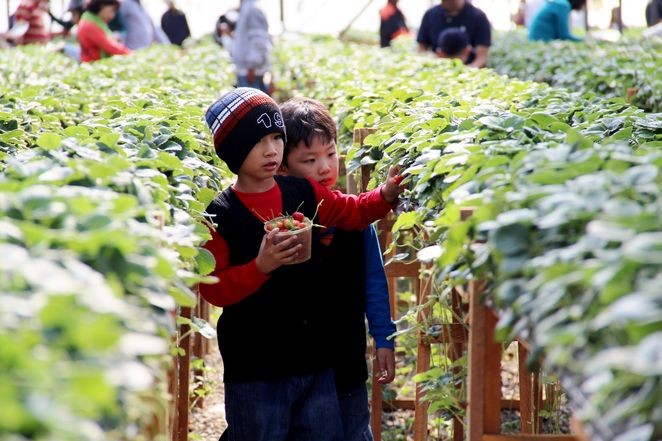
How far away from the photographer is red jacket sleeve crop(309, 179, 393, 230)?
4102 mm

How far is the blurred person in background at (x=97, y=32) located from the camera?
1216 centimetres

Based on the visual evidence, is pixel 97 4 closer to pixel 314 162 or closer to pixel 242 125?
pixel 314 162

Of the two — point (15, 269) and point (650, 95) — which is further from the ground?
point (15, 269)

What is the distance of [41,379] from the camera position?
63.1 inches

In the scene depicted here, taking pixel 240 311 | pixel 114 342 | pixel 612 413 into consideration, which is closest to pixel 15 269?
pixel 114 342

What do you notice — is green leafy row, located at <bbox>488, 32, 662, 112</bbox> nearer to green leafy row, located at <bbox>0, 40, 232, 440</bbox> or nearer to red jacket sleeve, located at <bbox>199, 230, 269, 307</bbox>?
red jacket sleeve, located at <bbox>199, 230, 269, 307</bbox>

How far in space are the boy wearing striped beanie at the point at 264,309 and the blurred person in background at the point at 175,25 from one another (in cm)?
1921

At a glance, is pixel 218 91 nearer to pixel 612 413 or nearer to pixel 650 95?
pixel 650 95

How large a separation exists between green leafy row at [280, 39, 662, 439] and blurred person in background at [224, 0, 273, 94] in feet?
32.7

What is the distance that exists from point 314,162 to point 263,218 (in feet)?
1.49

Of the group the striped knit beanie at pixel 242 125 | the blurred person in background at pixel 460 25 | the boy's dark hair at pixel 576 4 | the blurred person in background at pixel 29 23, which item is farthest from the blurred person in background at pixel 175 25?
the striped knit beanie at pixel 242 125

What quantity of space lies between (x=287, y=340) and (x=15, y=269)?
2.00 metres

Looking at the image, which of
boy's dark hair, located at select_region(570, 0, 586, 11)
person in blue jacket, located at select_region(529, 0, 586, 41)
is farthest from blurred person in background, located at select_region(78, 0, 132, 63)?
boy's dark hair, located at select_region(570, 0, 586, 11)

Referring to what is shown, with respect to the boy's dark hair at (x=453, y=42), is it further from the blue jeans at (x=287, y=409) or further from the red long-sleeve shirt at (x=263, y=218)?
the blue jeans at (x=287, y=409)
